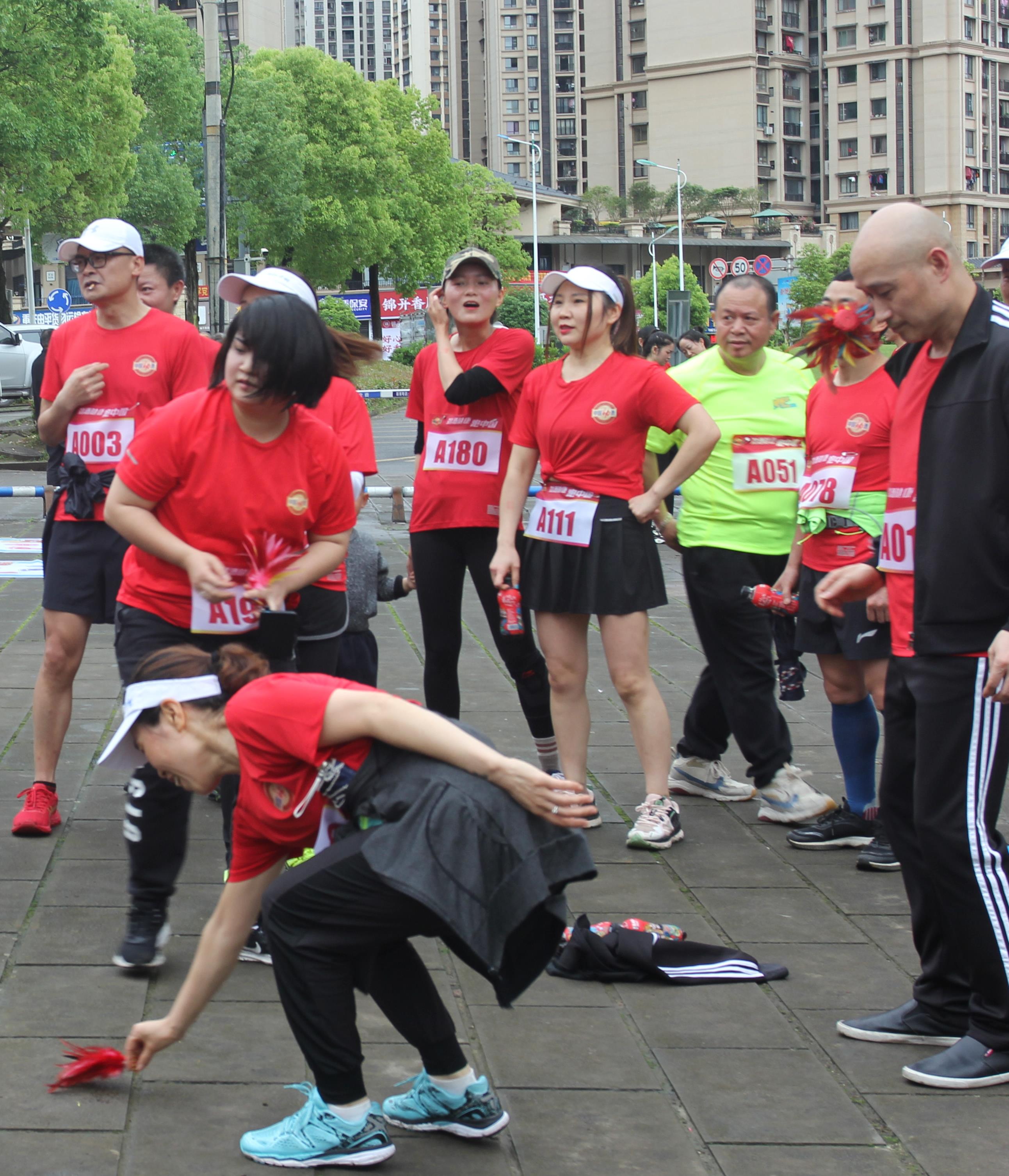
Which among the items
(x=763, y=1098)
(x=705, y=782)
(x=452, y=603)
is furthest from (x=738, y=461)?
(x=763, y=1098)

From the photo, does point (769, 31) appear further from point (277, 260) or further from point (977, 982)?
point (977, 982)

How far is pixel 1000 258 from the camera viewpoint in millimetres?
4027

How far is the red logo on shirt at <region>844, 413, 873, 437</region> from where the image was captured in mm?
5074

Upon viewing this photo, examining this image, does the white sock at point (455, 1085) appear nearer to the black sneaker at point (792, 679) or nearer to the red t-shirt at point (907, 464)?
the red t-shirt at point (907, 464)

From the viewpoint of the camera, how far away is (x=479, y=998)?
3916mm

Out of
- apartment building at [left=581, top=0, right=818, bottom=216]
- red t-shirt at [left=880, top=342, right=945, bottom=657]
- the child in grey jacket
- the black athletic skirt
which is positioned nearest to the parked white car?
the child in grey jacket

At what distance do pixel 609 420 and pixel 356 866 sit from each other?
261 cm

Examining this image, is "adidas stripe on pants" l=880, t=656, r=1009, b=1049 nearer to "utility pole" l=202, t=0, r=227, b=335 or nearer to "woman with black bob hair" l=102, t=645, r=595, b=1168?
"woman with black bob hair" l=102, t=645, r=595, b=1168

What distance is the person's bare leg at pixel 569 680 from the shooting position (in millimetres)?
5312

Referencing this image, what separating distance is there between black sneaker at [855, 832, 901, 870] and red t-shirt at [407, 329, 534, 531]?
175 cm

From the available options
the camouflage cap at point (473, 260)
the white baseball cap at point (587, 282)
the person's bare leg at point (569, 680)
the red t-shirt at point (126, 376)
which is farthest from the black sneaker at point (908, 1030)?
the camouflage cap at point (473, 260)

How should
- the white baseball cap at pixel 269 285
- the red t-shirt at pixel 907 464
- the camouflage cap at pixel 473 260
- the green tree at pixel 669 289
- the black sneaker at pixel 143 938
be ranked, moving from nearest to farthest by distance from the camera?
the red t-shirt at pixel 907 464
the black sneaker at pixel 143 938
the white baseball cap at pixel 269 285
the camouflage cap at pixel 473 260
the green tree at pixel 669 289

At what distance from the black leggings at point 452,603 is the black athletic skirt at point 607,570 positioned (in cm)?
39

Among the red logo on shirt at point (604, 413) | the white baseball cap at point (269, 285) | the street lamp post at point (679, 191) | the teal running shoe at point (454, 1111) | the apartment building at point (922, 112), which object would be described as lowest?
the teal running shoe at point (454, 1111)
